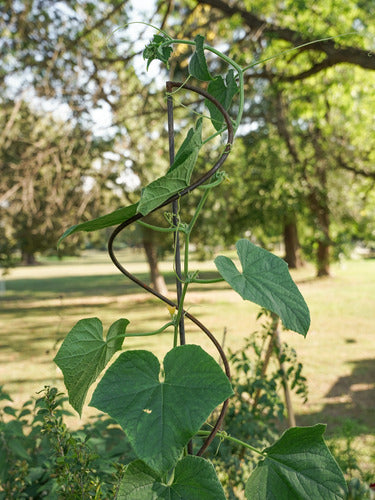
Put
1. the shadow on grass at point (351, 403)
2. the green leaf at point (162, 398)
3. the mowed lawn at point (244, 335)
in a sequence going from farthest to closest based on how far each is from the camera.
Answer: the mowed lawn at point (244, 335) → the shadow on grass at point (351, 403) → the green leaf at point (162, 398)

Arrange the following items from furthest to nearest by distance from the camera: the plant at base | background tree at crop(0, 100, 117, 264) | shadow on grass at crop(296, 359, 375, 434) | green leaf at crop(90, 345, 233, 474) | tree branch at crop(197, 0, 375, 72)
→ background tree at crop(0, 100, 117, 264)
shadow on grass at crop(296, 359, 375, 434)
tree branch at crop(197, 0, 375, 72)
the plant at base
green leaf at crop(90, 345, 233, 474)

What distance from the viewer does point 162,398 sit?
29.0 inches

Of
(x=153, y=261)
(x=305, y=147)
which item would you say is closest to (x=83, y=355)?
(x=153, y=261)

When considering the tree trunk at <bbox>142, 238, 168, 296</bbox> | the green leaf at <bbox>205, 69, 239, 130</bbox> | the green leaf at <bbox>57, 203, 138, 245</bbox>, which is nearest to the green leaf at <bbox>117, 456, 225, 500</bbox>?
the green leaf at <bbox>57, 203, 138, 245</bbox>

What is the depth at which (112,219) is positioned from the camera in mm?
840

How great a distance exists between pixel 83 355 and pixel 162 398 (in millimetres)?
248

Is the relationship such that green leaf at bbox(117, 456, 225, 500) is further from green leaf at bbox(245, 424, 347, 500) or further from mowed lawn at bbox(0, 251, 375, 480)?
mowed lawn at bbox(0, 251, 375, 480)

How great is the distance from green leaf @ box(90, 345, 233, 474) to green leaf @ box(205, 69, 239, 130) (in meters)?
0.49

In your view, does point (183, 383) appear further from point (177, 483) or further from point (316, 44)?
point (316, 44)

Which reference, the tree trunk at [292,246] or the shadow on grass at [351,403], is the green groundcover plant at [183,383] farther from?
the tree trunk at [292,246]

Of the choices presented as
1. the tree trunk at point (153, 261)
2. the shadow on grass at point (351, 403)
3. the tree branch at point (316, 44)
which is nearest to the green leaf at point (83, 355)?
the tree branch at point (316, 44)

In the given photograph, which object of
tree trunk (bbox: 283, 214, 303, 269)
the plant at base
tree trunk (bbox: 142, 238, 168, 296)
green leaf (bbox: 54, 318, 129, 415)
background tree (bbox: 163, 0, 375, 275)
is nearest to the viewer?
green leaf (bbox: 54, 318, 129, 415)

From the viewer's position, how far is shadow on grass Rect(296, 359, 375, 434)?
457cm

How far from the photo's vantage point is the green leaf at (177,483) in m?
0.79
